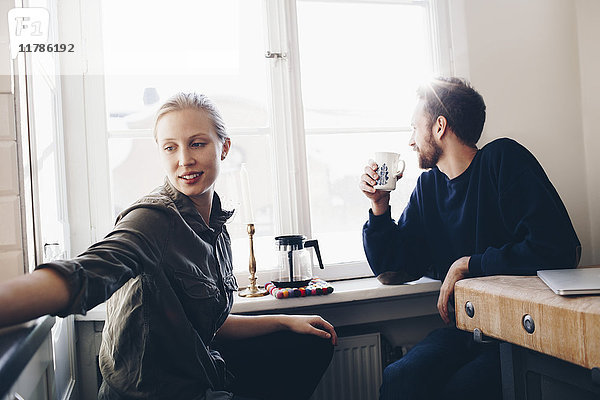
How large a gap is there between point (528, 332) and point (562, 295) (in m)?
0.10

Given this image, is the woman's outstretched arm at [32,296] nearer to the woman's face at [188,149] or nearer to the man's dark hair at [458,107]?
the woman's face at [188,149]

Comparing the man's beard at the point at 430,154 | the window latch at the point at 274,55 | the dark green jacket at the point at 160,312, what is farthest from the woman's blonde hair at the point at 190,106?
the man's beard at the point at 430,154

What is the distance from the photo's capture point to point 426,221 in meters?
1.84

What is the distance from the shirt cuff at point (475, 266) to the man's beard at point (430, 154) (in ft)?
1.35

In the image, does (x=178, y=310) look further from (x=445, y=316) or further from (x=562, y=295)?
(x=445, y=316)

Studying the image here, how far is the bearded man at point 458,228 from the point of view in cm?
146

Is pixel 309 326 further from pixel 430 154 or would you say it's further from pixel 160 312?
pixel 430 154

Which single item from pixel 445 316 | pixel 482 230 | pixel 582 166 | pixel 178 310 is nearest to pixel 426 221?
pixel 482 230

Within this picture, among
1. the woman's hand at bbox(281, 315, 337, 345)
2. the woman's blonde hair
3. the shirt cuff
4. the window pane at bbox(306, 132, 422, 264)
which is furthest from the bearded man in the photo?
the woman's blonde hair

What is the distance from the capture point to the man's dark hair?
1.75 meters

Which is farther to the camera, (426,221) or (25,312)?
(426,221)

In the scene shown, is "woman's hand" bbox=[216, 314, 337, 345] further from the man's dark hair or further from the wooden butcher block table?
the man's dark hair

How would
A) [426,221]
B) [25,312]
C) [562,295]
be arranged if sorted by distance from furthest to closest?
[426,221] → [562,295] → [25,312]

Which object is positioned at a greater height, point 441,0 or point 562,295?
point 441,0
